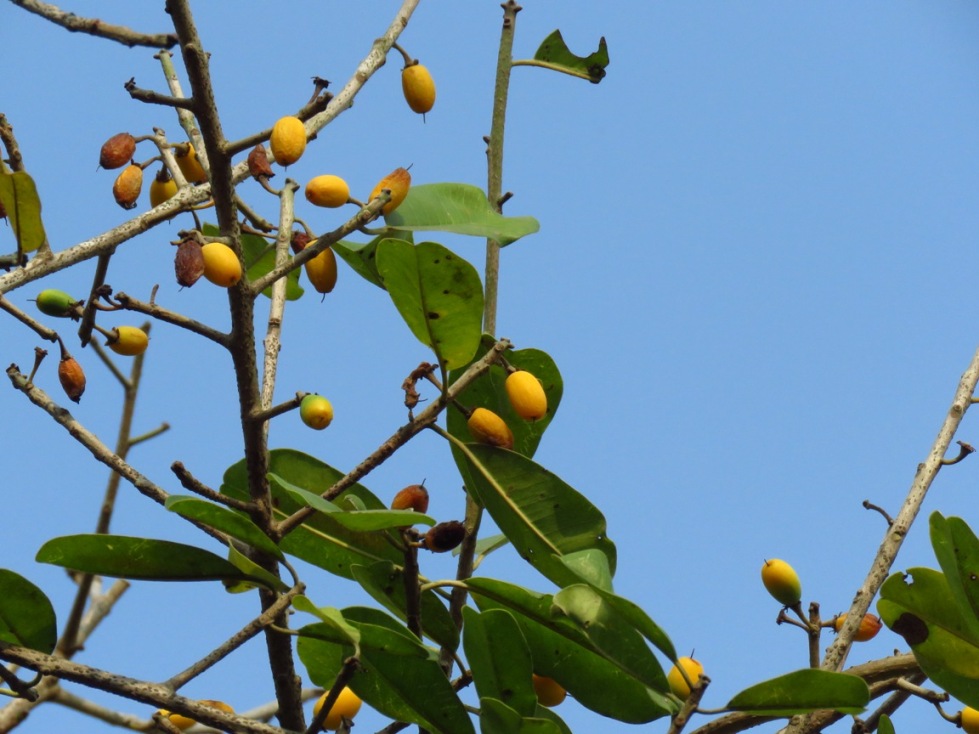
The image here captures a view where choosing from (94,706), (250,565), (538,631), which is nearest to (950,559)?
(538,631)

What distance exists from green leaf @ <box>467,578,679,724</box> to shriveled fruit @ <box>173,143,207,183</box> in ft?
2.78

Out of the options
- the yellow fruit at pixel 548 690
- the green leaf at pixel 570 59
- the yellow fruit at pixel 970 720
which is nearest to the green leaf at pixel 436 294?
the yellow fruit at pixel 548 690

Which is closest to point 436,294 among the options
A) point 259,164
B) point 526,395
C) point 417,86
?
point 526,395

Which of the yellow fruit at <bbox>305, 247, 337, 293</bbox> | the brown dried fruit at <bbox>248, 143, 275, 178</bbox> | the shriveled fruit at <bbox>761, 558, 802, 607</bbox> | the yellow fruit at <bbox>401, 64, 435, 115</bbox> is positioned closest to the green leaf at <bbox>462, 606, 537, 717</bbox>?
the shriveled fruit at <bbox>761, 558, 802, 607</bbox>

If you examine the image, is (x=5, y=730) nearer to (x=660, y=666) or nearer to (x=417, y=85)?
(x=660, y=666)

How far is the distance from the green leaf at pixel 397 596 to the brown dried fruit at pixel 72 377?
17.3 inches

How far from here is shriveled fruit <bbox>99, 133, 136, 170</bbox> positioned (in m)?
1.62

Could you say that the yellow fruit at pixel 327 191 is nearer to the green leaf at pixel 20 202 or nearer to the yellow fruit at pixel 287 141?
the yellow fruit at pixel 287 141

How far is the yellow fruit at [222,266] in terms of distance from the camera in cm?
121

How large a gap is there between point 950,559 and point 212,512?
78 cm

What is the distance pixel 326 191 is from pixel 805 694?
858 millimetres

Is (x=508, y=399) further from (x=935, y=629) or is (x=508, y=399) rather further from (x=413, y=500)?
(x=935, y=629)

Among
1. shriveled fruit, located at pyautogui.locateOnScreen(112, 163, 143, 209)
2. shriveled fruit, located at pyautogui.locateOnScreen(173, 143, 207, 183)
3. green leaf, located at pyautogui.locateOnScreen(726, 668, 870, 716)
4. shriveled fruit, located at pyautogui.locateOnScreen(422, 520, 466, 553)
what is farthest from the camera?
shriveled fruit, located at pyautogui.locateOnScreen(173, 143, 207, 183)

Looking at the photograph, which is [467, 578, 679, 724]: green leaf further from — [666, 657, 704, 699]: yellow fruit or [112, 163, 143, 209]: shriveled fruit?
[112, 163, 143, 209]: shriveled fruit
